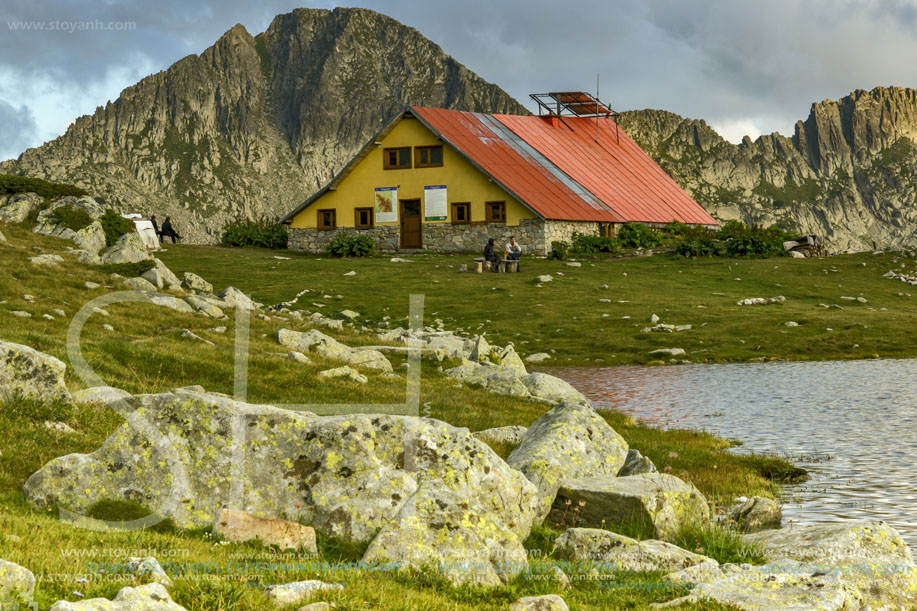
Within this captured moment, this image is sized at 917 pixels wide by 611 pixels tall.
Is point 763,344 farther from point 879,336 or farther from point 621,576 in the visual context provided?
point 621,576

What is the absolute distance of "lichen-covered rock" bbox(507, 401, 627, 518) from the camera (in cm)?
1030

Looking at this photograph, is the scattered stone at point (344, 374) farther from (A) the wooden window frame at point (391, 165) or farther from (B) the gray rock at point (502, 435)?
(A) the wooden window frame at point (391, 165)

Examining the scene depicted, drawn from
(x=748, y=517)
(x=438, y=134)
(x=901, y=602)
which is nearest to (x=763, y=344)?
(x=748, y=517)

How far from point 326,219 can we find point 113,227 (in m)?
26.4

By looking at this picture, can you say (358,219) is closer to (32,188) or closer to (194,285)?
(32,188)

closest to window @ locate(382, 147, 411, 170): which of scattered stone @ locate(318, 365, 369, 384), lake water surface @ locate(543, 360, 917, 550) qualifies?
lake water surface @ locate(543, 360, 917, 550)

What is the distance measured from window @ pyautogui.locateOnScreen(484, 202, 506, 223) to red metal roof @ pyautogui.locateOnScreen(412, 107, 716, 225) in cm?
186

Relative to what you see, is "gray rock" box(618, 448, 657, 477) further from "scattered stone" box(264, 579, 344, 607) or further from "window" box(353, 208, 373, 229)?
"window" box(353, 208, 373, 229)

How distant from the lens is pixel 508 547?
788 cm

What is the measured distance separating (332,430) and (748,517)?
5.35 metres

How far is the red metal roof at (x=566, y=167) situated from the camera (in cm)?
5762

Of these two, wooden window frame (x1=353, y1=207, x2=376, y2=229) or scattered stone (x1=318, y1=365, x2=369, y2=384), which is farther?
wooden window frame (x1=353, y1=207, x2=376, y2=229)

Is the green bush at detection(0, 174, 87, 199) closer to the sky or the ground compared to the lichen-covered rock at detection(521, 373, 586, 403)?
closer to the sky

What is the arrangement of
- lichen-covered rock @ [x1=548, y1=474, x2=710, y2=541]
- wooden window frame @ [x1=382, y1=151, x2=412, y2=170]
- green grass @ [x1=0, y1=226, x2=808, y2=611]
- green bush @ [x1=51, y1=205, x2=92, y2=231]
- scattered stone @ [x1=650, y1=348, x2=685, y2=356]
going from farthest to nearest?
wooden window frame @ [x1=382, y1=151, x2=412, y2=170]
green bush @ [x1=51, y1=205, x2=92, y2=231]
scattered stone @ [x1=650, y1=348, x2=685, y2=356]
lichen-covered rock @ [x1=548, y1=474, x2=710, y2=541]
green grass @ [x1=0, y1=226, x2=808, y2=611]
